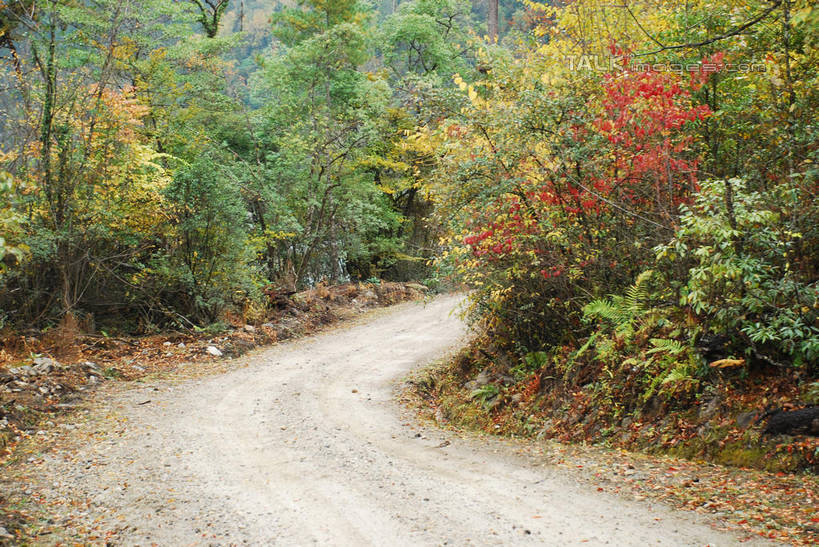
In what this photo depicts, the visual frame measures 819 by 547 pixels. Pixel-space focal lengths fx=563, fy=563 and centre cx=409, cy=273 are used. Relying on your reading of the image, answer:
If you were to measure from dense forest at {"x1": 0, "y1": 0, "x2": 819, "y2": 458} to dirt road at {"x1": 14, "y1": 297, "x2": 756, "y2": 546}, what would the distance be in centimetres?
219

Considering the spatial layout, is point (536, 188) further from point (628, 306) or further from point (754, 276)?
point (754, 276)

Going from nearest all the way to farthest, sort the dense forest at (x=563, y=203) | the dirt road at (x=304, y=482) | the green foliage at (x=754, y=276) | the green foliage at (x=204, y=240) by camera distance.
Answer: the dirt road at (x=304, y=482), the green foliage at (x=754, y=276), the dense forest at (x=563, y=203), the green foliage at (x=204, y=240)

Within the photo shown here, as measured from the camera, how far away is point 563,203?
8562 millimetres

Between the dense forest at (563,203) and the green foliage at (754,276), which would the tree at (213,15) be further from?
the green foliage at (754,276)

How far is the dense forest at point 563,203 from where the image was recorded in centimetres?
621

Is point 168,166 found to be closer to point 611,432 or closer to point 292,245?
point 292,245

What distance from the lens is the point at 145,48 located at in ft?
66.6

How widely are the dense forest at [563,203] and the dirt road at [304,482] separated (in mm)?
2186

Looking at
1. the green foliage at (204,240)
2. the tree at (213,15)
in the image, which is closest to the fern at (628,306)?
the green foliage at (204,240)

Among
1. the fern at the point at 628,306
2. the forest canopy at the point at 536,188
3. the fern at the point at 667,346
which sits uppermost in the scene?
the forest canopy at the point at 536,188

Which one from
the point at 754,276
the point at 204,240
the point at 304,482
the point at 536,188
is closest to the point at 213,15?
the point at 204,240

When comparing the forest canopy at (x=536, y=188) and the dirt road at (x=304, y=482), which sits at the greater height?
the forest canopy at (x=536, y=188)

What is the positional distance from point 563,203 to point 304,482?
5.41m

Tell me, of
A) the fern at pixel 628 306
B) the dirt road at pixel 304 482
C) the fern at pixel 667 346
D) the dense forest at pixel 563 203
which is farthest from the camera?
the fern at pixel 628 306
